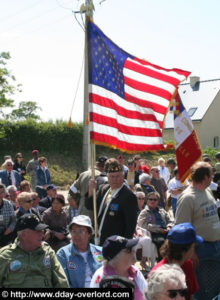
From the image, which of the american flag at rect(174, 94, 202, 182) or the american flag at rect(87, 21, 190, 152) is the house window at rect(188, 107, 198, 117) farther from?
the american flag at rect(174, 94, 202, 182)

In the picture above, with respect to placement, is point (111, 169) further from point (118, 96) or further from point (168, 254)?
point (168, 254)

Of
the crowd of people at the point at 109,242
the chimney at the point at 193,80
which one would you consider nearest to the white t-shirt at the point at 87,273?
the crowd of people at the point at 109,242

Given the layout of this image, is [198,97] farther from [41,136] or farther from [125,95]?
[125,95]

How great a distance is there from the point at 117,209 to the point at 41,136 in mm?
24001

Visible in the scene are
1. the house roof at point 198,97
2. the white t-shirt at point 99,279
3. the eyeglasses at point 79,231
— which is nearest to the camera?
the white t-shirt at point 99,279

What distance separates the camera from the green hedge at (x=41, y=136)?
27844 mm

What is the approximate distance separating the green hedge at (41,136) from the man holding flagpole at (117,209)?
21.5 m

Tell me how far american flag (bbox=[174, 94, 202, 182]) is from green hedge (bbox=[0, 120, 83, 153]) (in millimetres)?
20922

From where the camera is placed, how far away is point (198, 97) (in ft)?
153

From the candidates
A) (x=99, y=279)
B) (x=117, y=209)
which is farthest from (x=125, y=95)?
(x=99, y=279)

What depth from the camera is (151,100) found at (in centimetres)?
650

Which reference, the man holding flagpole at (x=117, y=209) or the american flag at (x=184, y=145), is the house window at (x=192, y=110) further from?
the man holding flagpole at (x=117, y=209)

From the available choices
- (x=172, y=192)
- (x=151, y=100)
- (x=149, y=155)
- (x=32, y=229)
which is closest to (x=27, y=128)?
(x=149, y=155)

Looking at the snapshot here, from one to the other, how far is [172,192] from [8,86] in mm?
16759
